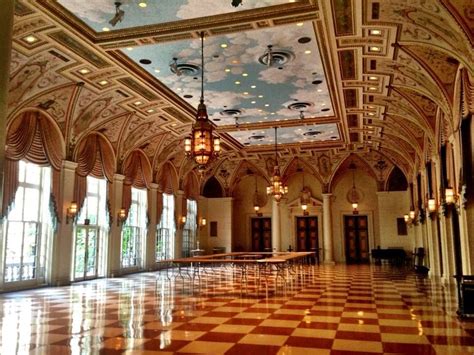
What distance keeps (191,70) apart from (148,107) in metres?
3.77

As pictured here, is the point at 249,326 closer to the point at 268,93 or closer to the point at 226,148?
the point at 268,93

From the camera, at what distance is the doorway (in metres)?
14.2

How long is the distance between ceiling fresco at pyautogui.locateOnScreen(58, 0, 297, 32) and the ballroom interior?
0.04 m

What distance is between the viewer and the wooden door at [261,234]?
25.3m

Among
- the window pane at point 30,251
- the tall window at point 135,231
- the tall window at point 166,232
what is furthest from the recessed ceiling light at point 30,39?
the tall window at point 166,232

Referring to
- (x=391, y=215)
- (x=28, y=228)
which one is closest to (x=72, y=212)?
(x=28, y=228)

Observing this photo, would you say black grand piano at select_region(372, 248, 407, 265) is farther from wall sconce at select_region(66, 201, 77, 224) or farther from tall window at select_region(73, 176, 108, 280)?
wall sconce at select_region(66, 201, 77, 224)

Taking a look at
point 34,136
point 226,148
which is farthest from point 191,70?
point 226,148

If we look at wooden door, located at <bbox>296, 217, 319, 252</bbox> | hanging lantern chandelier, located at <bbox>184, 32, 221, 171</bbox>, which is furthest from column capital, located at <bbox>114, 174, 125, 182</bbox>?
wooden door, located at <bbox>296, 217, 319, 252</bbox>

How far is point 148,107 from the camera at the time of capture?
1409 cm

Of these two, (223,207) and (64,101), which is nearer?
(64,101)

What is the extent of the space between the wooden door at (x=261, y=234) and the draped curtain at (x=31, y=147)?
47.2ft

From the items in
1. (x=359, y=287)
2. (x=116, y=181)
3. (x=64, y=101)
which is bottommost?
(x=359, y=287)

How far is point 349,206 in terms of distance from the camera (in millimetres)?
23688
